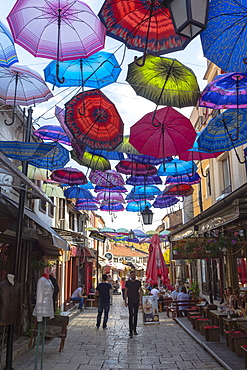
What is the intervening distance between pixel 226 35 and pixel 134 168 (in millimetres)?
7246

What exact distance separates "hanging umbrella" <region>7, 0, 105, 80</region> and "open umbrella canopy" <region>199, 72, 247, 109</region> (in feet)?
7.10

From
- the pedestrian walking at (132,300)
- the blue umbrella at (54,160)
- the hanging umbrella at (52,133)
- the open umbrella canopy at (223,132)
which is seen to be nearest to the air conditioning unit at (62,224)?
the pedestrian walking at (132,300)

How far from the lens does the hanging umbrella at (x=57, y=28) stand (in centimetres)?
570

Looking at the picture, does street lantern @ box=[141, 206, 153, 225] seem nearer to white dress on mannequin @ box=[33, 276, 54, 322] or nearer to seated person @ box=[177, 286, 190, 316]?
seated person @ box=[177, 286, 190, 316]

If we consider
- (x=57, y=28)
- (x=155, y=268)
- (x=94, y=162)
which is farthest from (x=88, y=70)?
(x=155, y=268)

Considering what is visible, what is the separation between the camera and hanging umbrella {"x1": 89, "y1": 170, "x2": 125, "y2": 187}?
43.5ft

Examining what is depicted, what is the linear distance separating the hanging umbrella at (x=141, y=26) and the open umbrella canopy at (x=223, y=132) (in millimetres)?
2771

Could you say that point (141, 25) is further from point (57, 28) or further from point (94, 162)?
point (94, 162)

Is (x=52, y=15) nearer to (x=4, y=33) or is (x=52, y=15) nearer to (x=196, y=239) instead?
(x=4, y=33)

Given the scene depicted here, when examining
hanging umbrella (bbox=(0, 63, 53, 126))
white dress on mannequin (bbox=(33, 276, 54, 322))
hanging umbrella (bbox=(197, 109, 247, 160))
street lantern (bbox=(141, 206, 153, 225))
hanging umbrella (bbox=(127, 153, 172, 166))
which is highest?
hanging umbrella (bbox=(0, 63, 53, 126))

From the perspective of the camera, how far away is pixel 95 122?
28.2 ft

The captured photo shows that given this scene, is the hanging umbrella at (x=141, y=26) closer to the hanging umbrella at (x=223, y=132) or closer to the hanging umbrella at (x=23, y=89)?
the hanging umbrella at (x=223, y=132)

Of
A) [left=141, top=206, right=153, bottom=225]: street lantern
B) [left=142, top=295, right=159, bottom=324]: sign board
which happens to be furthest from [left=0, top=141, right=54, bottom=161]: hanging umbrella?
[left=141, top=206, right=153, bottom=225]: street lantern

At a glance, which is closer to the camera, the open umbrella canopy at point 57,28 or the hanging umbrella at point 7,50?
the open umbrella canopy at point 57,28
